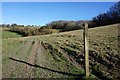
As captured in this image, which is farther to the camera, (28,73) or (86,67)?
(28,73)

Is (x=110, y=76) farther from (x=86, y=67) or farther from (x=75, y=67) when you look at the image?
(x=75, y=67)

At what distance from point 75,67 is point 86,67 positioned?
2218mm

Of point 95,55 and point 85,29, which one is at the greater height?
point 85,29

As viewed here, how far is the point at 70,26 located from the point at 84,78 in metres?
61.1

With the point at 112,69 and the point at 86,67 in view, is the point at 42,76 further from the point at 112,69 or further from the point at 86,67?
the point at 112,69

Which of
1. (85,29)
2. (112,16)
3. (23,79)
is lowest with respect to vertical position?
(23,79)

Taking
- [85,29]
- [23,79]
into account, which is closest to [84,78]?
[85,29]

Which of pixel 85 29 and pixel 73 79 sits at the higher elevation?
pixel 85 29

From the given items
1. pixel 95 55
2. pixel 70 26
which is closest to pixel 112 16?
pixel 70 26

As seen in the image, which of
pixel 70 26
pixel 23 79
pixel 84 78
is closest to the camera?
pixel 84 78

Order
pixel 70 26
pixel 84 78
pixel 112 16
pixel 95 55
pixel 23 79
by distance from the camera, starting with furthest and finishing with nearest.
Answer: pixel 70 26 → pixel 112 16 → pixel 95 55 → pixel 23 79 → pixel 84 78

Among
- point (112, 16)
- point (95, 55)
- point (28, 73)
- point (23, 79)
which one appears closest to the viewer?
point (23, 79)

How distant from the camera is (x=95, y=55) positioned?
16.0 metres

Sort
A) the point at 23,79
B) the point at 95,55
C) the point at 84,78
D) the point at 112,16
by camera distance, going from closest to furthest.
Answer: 1. the point at 84,78
2. the point at 23,79
3. the point at 95,55
4. the point at 112,16
